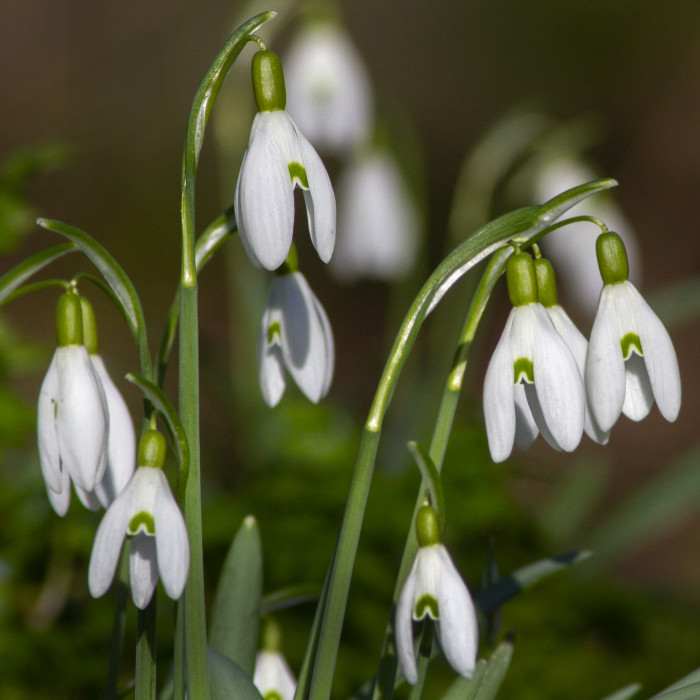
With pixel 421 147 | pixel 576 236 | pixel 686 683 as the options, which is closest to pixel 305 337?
pixel 686 683

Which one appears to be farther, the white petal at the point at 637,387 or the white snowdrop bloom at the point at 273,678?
the white snowdrop bloom at the point at 273,678

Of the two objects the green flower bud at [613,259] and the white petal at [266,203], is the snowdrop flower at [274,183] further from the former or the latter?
the green flower bud at [613,259]

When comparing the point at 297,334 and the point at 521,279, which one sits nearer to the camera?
the point at 521,279

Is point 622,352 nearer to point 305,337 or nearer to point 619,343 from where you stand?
point 619,343

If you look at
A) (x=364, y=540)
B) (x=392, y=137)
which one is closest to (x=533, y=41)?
(x=392, y=137)

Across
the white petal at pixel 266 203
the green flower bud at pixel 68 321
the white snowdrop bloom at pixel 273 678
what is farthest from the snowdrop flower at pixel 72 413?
the white snowdrop bloom at pixel 273 678

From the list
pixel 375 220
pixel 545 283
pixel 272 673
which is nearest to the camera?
pixel 545 283

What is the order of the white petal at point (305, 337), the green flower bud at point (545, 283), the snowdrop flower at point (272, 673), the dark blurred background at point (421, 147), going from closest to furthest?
the green flower bud at point (545, 283) → the white petal at point (305, 337) → the snowdrop flower at point (272, 673) → the dark blurred background at point (421, 147)
